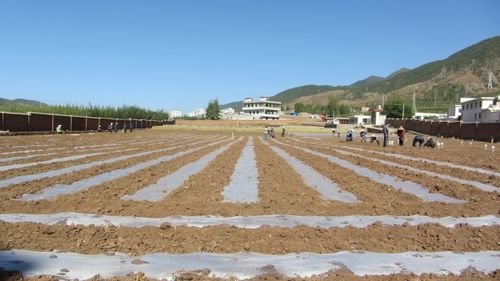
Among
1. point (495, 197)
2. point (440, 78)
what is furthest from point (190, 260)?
point (440, 78)

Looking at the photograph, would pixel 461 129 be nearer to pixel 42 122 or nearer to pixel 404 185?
pixel 404 185

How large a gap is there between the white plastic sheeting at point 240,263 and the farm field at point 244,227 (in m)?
0.01

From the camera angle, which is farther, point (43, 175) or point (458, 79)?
point (458, 79)

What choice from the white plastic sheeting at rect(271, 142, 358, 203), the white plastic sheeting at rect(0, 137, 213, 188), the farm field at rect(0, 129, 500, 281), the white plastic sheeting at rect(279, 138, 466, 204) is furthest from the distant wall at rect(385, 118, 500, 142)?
the white plastic sheeting at rect(0, 137, 213, 188)

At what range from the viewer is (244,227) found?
6.25 meters

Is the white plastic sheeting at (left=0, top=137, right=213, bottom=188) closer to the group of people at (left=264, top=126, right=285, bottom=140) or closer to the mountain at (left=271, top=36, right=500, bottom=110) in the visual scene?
the group of people at (left=264, top=126, right=285, bottom=140)

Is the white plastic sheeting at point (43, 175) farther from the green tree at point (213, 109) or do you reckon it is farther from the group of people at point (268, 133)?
the green tree at point (213, 109)

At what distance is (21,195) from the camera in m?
8.24

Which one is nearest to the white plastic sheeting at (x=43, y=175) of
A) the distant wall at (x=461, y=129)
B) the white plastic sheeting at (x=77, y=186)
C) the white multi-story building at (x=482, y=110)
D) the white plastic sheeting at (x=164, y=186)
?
the white plastic sheeting at (x=77, y=186)

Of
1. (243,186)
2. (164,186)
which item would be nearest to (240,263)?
(243,186)

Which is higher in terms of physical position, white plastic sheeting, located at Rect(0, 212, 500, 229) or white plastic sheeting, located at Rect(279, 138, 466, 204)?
white plastic sheeting, located at Rect(279, 138, 466, 204)

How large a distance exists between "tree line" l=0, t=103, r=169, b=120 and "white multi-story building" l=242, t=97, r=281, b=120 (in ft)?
142

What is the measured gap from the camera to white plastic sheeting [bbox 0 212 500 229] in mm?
6379

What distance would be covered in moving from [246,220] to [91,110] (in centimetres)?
5718
